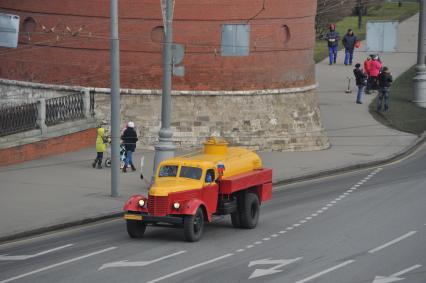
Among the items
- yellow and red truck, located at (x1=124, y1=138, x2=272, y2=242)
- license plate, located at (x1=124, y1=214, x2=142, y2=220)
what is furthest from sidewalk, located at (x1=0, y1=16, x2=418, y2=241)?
yellow and red truck, located at (x1=124, y1=138, x2=272, y2=242)

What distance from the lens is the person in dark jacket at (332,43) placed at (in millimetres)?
53969

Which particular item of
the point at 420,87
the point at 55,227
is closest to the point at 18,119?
the point at 55,227

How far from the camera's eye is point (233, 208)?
915 inches

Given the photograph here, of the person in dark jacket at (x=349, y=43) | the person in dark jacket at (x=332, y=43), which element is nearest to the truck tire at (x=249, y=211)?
the person in dark jacket at (x=349, y=43)

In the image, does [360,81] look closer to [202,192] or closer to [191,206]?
[202,192]

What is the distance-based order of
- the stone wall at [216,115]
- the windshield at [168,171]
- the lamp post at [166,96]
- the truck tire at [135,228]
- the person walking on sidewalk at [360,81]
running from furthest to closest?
the person walking on sidewalk at [360,81], the stone wall at [216,115], the lamp post at [166,96], the windshield at [168,171], the truck tire at [135,228]

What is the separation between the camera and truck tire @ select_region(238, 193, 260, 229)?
926 inches

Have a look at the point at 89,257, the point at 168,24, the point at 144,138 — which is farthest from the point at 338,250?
the point at 144,138

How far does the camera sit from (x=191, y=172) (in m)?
22.7

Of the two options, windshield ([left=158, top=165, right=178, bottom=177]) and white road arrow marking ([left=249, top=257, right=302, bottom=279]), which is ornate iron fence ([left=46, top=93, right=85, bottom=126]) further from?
white road arrow marking ([left=249, top=257, right=302, bottom=279])

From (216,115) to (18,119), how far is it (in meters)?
6.50

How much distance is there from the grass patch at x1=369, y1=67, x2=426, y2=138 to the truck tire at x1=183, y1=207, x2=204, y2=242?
19905 mm

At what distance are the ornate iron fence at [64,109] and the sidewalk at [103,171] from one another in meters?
1.21

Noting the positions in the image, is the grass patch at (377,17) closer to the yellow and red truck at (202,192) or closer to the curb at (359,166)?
the curb at (359,166)
